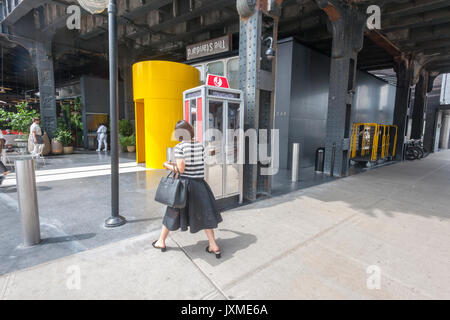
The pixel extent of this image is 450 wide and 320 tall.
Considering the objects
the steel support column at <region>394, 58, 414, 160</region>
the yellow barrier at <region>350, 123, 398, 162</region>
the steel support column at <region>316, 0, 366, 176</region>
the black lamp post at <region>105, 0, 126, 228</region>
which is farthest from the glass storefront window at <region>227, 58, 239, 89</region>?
the steel support column at <region>394, 58, 414, 160</region>

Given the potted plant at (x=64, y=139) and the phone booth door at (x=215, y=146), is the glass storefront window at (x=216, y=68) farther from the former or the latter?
the potted plant at (x=64, y=139)

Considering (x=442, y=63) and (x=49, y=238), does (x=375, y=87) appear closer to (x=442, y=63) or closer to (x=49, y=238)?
(x=442, y=63)

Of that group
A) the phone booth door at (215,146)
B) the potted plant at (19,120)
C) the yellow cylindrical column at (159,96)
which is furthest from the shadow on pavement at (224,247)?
the potted plant at (19,120)

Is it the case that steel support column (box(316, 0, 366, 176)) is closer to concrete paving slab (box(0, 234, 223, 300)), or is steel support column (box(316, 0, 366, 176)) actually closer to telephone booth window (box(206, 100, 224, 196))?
telephone booth window (box(206, 100, 224, 196))

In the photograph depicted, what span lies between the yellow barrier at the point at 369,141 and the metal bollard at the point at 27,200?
36.4 ft

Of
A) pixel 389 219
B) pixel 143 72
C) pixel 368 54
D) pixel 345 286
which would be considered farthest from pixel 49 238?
pixel 368 54

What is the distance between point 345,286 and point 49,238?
392cm

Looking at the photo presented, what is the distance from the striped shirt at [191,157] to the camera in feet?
9.65

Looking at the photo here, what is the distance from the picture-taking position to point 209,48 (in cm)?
1123

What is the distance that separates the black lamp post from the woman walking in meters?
1.30

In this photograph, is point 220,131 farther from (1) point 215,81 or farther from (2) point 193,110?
(1) point 215,81

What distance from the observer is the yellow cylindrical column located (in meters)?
8.55

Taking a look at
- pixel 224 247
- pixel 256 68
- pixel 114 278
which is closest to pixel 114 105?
pixel 114 278

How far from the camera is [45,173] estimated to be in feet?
26.0
